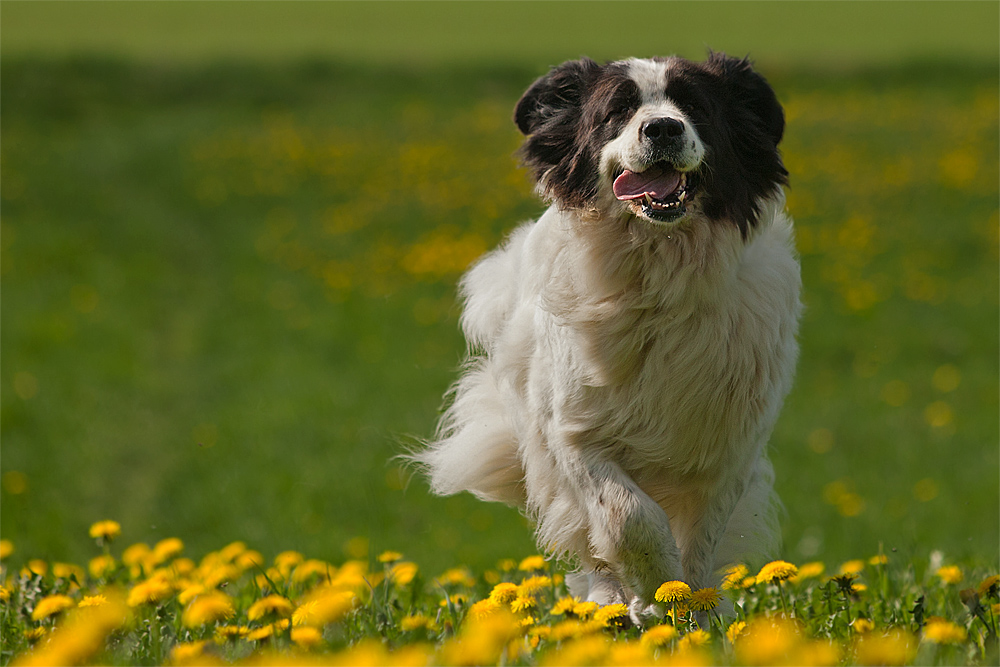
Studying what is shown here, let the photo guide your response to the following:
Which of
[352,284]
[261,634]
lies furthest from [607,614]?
[352,284]

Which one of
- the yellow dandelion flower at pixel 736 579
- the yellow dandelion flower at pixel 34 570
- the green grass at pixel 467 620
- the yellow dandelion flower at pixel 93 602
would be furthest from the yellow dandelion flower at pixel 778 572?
the yellow dandelion flower at pixel 34 570

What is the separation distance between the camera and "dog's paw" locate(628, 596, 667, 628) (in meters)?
3.40

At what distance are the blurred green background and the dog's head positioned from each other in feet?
1.54

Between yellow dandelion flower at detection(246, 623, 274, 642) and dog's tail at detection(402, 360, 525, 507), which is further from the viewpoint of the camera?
dog's tail at detection(402, 360, 525, 507)

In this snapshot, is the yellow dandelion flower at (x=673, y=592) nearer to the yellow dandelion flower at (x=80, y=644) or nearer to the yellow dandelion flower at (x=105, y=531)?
the yellow dandelion flower at (x=80, y=644)

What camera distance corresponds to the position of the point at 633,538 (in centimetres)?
338

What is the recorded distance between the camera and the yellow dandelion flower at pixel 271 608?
3053mm

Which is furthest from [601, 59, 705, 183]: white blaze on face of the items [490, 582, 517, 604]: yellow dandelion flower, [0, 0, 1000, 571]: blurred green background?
[490, 582, 517, 604]: yellow dandelion flower

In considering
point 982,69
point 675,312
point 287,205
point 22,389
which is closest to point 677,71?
point 675,312

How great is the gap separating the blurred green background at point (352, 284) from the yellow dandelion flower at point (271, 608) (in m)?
2.14

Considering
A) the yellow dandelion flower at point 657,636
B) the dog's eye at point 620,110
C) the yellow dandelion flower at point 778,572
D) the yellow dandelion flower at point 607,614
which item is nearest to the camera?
the yellow dandelion flower at point 657,636

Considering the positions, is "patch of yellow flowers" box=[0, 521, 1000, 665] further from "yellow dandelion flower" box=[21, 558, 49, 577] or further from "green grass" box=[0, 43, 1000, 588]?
"green grass" box=[0, 43, 1000, 588]

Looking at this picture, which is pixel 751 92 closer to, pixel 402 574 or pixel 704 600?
pixel 704 600

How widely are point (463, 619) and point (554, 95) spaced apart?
1932 mm
